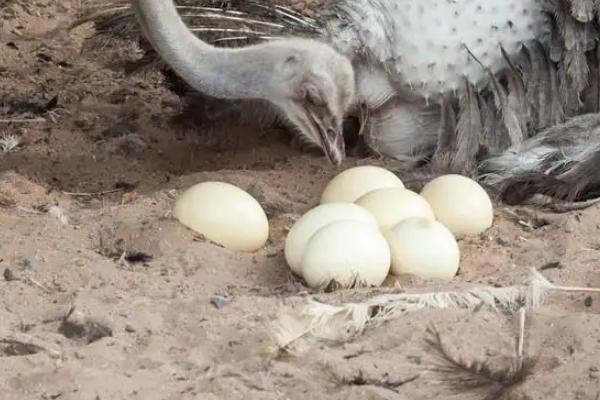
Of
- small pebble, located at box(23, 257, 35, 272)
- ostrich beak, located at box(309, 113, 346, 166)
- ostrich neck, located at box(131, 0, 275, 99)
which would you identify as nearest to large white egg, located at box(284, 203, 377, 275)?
small pebble, located at box(23, 257, 35, 272)

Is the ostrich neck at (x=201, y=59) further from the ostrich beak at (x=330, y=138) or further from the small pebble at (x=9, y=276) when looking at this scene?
the small pebble at (x=9, y=276)

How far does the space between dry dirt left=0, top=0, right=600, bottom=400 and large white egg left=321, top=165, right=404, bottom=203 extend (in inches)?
6.7

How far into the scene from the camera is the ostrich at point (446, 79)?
4.47 m

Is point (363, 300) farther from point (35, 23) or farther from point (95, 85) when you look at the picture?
point (35, 23)

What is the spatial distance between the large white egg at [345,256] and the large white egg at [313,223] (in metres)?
0.08

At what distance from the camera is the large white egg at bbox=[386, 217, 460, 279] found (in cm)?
362

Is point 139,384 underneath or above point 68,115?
above

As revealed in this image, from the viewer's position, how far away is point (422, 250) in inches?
143

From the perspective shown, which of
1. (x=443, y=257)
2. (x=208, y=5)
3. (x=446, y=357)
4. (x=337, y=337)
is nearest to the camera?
(x=446, y=357)

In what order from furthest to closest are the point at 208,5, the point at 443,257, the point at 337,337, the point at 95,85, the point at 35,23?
the point at 35,23 → the point at 95,85 → the point at 208,5 → the point at 443,257 → the point at 337,337

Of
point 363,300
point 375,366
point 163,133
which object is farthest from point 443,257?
point 163,133

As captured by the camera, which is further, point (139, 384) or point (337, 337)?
point (337, 337)

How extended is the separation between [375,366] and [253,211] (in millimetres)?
979

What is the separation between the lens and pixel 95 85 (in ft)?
18.9
